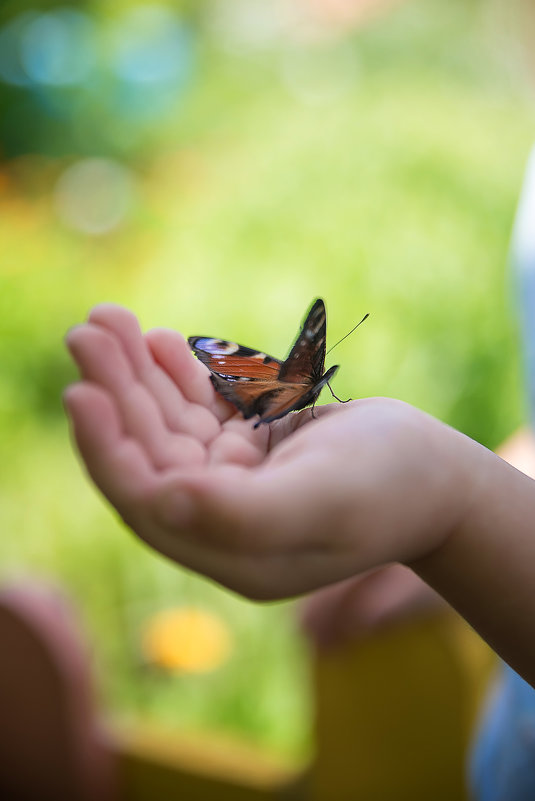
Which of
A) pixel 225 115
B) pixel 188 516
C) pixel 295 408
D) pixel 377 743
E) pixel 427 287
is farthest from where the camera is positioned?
pixel 225 115

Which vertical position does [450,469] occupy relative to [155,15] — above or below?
below

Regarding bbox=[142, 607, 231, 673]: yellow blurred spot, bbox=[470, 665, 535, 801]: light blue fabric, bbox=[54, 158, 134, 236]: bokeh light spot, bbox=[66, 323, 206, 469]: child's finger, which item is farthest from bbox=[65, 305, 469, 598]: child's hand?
bbox=[54, 158, 134, 236]: bokeh light spot

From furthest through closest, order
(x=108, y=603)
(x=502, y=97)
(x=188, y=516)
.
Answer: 1. (x=502, y=97)
2. (x=108, y=603)
3. (x=188, y=516)

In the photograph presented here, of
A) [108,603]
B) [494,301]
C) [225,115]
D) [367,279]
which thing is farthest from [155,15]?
[108,603]

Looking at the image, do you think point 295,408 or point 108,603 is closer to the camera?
point 295,408

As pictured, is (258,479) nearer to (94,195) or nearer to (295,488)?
(295,488)

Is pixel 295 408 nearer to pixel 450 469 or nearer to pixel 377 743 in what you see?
pixel 450 469

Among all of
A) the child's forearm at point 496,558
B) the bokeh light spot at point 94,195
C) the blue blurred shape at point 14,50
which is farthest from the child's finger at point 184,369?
the blue blurred shape at point 14,50

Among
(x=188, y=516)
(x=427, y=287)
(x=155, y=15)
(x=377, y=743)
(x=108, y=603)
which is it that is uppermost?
(x=155, y=15)
